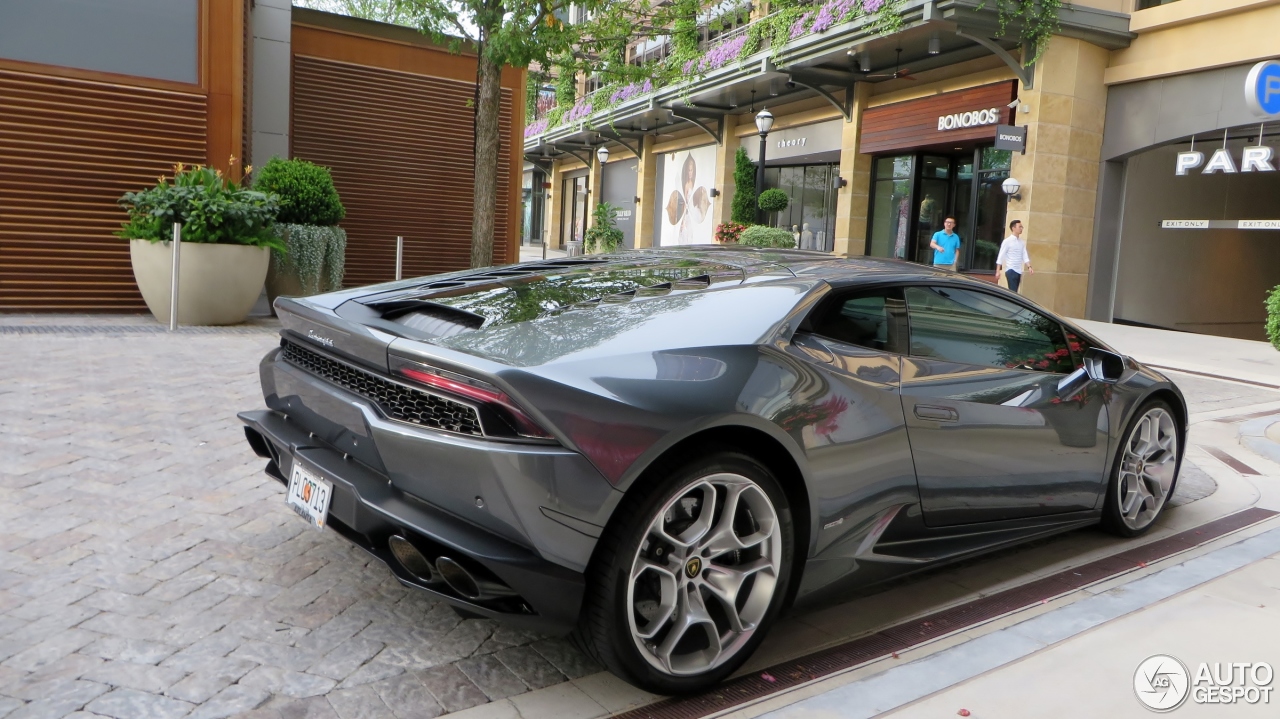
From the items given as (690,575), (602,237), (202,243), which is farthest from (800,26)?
(690,575)

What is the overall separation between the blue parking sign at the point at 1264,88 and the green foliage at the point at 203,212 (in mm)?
14801

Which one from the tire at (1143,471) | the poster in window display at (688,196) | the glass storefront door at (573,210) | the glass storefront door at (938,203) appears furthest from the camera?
the glass storefront door at (573,210)

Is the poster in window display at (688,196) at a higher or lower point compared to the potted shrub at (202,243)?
higher

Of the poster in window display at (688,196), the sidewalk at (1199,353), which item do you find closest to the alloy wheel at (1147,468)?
→ the sidewalk at (1199,353)

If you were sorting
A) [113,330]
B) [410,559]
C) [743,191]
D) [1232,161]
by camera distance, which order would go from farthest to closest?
[743,191] < [1232,161] < [113,330] < [410,559]

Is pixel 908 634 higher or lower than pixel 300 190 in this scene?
lower

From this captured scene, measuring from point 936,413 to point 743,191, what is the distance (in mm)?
27218

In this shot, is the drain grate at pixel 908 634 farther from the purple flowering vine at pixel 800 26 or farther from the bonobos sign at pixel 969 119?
the purple flowering vine at pixel 800 26

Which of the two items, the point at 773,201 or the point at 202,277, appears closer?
the point at 202,277

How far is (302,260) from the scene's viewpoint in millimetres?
10570

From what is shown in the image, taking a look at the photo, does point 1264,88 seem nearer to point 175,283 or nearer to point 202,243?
point 202,243

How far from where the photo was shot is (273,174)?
10844 mm

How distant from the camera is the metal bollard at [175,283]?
347 inches

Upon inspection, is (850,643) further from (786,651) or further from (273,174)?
(273,174)
